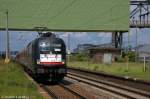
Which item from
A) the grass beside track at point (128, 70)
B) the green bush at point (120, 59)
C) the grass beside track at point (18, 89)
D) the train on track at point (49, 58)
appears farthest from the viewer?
the green bush at point (120, 59)

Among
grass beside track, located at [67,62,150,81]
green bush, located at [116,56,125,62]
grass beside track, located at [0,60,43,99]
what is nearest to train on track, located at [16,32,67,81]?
grass beside track, located at [0,60,43,99]

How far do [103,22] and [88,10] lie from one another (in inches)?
119

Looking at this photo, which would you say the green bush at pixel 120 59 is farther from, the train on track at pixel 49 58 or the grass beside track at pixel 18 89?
the grass beside track at pixel 18 89

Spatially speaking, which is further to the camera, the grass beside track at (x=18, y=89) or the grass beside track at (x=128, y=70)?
the grass beside track at (x=128, y=70)

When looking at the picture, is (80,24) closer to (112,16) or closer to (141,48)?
(112,16)

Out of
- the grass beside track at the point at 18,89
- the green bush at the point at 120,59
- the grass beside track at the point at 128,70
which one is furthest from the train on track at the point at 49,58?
the green bush at the point at 120,59

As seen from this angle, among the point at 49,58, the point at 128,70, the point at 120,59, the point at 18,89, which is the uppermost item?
the point at 49,58

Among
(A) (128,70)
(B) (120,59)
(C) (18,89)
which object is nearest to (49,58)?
(C) (18,89)

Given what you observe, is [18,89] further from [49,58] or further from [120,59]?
[120,59]

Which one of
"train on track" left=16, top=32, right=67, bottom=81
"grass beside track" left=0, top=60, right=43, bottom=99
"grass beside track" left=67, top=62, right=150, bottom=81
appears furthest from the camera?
"grass beside track" left=67, top=62, right=150, bottom=81

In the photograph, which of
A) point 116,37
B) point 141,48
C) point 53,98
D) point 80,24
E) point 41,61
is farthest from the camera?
point 141,48

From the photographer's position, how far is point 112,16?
72.0 metres

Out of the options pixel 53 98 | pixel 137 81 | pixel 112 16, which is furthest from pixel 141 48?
pixel 53 98

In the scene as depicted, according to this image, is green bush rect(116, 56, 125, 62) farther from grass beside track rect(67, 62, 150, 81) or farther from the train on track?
the train on track
